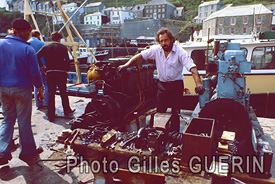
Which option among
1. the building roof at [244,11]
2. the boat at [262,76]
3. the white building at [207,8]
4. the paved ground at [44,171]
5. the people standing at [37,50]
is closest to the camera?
the paved ground at [44,171]

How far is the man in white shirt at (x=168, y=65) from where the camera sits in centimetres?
333

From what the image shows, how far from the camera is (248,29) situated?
152 ft

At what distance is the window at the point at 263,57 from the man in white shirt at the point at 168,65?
4.12m

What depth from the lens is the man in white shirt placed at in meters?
3.33

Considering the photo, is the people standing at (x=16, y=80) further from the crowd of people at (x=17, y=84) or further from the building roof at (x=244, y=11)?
the building roof at (x=244, y=11)

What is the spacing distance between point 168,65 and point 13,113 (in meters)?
2.53

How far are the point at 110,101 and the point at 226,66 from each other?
222 cm

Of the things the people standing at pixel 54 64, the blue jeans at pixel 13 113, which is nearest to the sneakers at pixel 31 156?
the blue jeans at pixel 13 113

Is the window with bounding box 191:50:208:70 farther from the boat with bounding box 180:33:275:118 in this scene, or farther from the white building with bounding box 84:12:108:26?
the white building with bounding box 84:12:108:26

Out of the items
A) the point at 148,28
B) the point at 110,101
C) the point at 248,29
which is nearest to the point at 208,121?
the point at 110,101

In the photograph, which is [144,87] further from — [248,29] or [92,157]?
[248,29]

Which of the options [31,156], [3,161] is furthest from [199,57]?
[3,161]

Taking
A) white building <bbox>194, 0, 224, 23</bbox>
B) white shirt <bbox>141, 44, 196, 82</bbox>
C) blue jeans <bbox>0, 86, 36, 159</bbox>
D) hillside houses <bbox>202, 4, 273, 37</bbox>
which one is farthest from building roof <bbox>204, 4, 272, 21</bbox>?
blue jeans <bbox>0, 86, 36, 159</bbox>

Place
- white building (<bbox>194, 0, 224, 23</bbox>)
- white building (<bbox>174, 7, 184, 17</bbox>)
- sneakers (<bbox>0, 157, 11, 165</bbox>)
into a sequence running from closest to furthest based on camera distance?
sneakers (<bbox>0, 157, 11, 165</bbox>) → white building (<bbox>194, 0, 224, 23</bbox>) → white building (<bbox>174, 7, 184, 17</bbox>)
